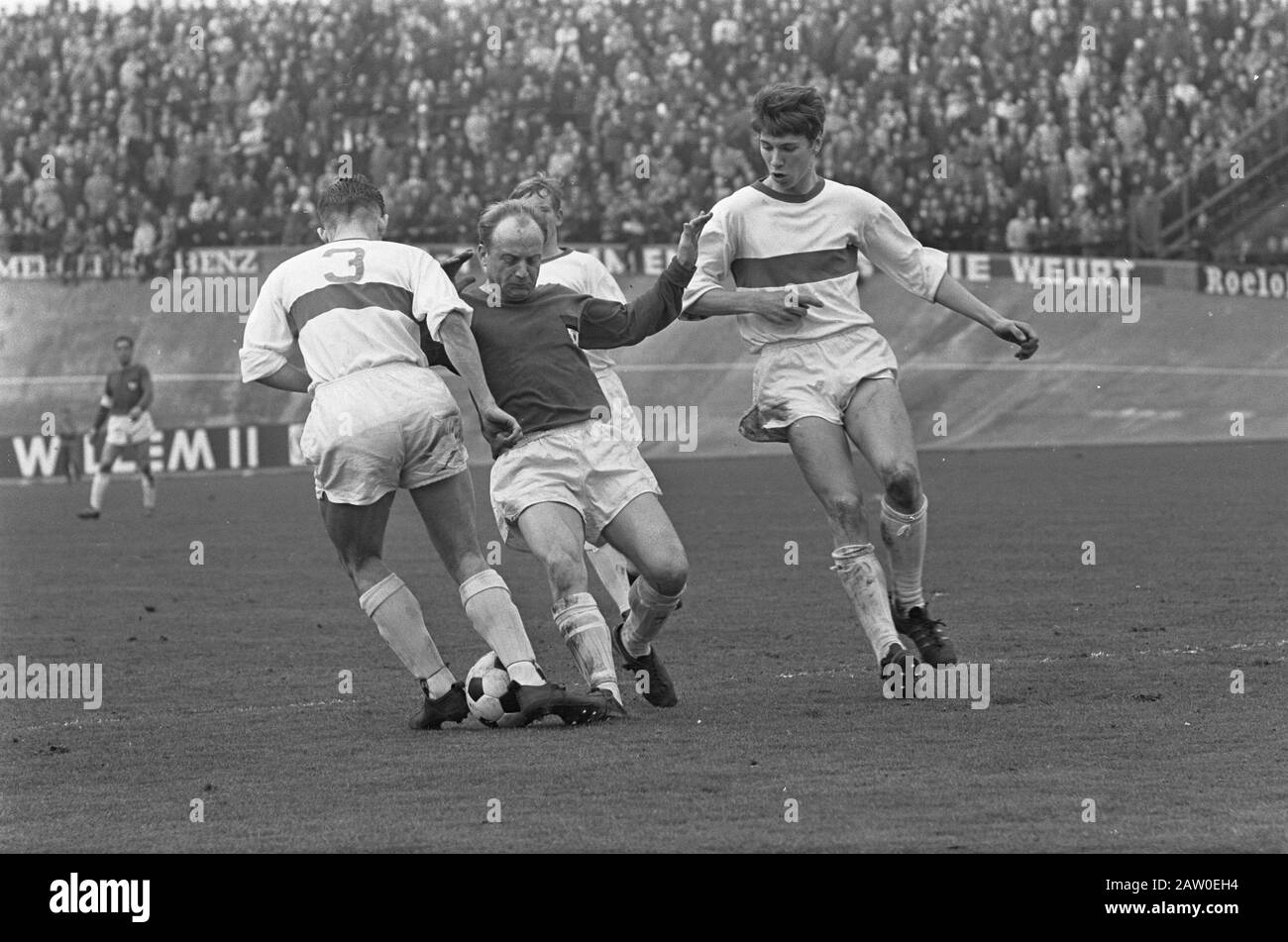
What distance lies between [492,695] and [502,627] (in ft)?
0.81

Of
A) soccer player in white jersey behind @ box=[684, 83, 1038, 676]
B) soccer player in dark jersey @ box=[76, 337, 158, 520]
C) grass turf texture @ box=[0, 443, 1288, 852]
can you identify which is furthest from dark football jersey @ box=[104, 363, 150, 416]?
soccer player in white jersey behind @ box=[684, 83, 1038, 676]

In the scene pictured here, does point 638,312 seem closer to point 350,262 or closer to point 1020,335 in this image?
point 350,262

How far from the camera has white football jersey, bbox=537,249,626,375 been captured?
8.83 meters

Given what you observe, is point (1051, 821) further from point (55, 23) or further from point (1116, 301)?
point (55, 23)

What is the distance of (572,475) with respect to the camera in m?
7.57

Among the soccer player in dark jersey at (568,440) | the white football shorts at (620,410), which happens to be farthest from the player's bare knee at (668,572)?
the white football shorts at (620,410)

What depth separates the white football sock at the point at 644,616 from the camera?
25.4ft

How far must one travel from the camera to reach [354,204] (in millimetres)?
7559

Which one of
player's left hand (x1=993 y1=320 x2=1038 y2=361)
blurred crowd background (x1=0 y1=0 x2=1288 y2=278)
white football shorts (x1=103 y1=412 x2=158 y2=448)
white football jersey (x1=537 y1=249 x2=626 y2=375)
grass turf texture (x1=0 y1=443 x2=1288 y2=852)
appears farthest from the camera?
blurred crowd background (x1=0 y1=0 x2=1288 y2=278)

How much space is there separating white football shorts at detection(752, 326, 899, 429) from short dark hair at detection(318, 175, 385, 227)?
1713 mm

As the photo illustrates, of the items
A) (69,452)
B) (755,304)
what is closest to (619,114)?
(69,452)

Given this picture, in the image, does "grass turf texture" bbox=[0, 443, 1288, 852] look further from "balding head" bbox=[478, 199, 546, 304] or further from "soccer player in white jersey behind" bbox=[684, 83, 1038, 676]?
"balding head" bbox=[478, 199, 546, 304]

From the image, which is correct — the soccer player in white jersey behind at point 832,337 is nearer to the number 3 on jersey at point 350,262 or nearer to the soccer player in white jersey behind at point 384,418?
the soccer player in white jersey behind at point 384,418
